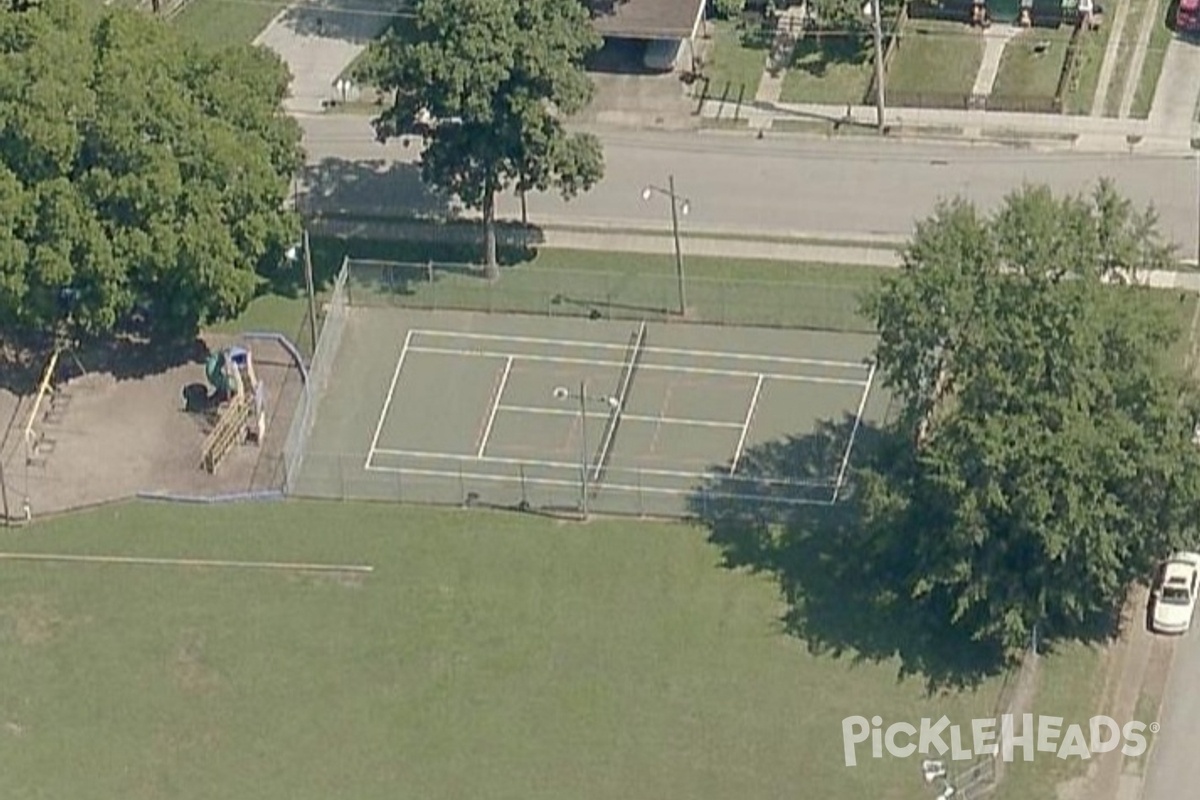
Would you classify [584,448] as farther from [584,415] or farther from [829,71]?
[829,71]

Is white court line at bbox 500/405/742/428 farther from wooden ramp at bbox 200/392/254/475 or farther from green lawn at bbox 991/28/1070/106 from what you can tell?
green lawn at bbox 991/28/1070/106

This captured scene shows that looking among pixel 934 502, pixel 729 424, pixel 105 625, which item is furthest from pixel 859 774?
pixel 105 625

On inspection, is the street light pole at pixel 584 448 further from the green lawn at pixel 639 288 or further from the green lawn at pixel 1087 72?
the green lawn at pixel 1087 72

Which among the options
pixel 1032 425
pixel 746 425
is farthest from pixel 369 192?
pixel 1032 425

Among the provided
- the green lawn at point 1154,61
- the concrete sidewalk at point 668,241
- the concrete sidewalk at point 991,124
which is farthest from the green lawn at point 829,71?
the green lawn at point 1154,61

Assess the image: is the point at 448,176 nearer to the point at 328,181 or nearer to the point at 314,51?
the point at 328,181

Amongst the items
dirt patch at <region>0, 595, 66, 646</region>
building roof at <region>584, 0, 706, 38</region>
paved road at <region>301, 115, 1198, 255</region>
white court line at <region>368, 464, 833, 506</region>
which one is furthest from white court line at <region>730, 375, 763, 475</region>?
dirt patch at <region>0, 595, 66, 646</region>
